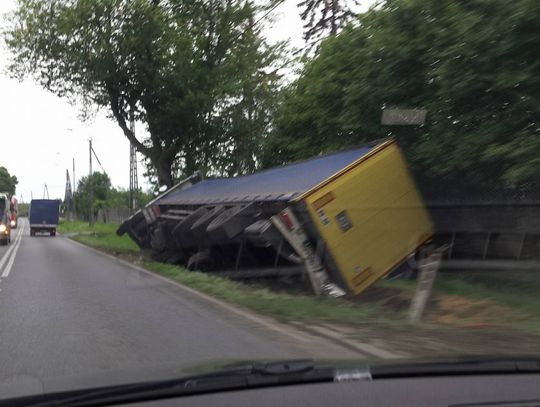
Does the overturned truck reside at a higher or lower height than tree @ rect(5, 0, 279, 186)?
lower

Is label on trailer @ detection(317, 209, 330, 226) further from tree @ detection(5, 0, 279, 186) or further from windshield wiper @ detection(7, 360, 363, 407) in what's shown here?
tree @ detection(5, 0, 279, 186)

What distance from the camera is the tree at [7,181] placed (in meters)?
124

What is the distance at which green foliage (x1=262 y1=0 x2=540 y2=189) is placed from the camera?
1150cm

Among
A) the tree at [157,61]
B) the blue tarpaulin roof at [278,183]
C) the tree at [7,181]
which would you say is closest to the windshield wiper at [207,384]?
the blue tarpaulin roof at [278,183]

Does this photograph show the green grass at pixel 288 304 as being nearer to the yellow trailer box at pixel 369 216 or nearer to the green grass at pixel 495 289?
the yellow trailer box at pixel 369 216

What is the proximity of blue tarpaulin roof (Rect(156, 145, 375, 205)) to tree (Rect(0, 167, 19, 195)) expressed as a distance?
11147 centimetres

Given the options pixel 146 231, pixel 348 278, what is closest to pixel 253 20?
pixel 146 231

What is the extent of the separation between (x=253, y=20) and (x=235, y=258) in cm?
1295

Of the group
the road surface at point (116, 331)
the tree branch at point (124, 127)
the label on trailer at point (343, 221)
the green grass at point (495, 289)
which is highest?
the tree branch at point (124, 127)

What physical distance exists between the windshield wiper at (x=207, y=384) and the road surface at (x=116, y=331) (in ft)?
2.48

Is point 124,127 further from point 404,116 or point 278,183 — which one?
point 404,116

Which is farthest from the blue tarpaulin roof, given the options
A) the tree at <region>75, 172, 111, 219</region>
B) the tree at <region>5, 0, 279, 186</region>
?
the tree at <region>75, 172, 111, 219</region>

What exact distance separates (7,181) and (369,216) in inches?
4956

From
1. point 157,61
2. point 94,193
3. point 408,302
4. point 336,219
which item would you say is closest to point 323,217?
point 336,219
